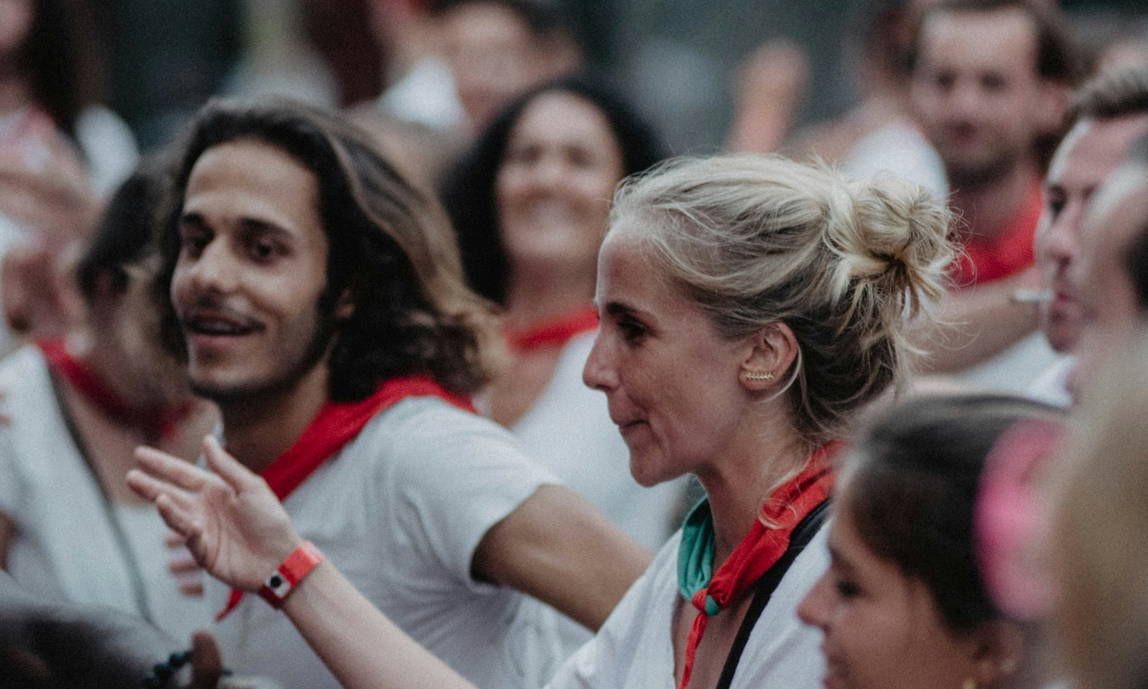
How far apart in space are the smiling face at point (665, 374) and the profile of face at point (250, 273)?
0.82 metres

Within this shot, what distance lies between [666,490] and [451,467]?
47.5 inches

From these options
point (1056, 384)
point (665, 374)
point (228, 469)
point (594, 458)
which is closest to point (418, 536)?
point (228, 469)

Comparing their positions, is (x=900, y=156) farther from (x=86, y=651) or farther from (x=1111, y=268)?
(x=1111, y=268)

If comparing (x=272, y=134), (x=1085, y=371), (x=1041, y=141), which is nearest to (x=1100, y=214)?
(x=1085, y=371)

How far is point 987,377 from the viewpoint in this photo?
3820mm

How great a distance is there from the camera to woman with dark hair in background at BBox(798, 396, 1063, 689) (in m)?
1.49

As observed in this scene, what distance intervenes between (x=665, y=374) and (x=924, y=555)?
0.67 meters

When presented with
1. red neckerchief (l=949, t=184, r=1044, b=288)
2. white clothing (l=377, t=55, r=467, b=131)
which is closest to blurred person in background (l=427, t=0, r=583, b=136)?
white clothing (l=377, t=55, r=467, b=131)

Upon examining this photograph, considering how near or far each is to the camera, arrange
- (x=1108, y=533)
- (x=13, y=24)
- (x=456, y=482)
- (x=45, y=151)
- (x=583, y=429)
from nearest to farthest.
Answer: (x=1108, y=533) → (x=456, y=482) → (x=583, y=429) → (x=45, y=151) → (x=13, y=24)

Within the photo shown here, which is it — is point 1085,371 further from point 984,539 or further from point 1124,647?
point 1124,647

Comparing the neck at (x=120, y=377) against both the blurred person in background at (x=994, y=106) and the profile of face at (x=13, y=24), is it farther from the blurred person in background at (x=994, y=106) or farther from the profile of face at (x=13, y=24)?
the blurred person in background at (x=994, y=106)

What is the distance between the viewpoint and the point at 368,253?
2.89m

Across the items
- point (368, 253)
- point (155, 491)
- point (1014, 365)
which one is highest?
point (368, 253)

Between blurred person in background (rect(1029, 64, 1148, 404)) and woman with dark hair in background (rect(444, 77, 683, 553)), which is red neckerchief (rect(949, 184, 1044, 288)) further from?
blurred person in background (rect(1029, 64, 1148, 404))
